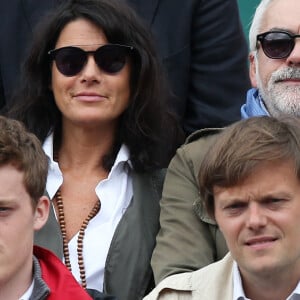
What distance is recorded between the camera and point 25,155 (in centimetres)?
353

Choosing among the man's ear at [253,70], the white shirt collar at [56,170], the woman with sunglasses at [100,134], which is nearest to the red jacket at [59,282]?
the woman with sunglasses at [100,134]

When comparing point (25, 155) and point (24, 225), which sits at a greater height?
point (25, 155)

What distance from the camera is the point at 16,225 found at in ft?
11.2

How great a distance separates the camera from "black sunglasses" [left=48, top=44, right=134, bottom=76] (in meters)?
4.07

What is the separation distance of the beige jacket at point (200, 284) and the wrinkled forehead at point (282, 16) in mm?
979

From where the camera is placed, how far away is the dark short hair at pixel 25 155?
3.49 m

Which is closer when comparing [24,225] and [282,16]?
[24,225]

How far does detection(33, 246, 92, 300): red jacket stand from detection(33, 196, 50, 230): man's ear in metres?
0.12

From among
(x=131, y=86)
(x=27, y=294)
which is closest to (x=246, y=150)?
(x=27, y=294)

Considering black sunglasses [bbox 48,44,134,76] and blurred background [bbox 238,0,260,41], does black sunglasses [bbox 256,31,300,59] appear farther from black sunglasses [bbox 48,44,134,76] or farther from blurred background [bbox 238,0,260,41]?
blurred background [bbox 238,0,260,41]

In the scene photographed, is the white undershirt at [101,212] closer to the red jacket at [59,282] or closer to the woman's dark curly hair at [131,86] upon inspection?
the woman's dark curly hair at [131,86]

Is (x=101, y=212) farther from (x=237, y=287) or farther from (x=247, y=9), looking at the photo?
(x=247, y=9)

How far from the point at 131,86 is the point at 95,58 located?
20 cm

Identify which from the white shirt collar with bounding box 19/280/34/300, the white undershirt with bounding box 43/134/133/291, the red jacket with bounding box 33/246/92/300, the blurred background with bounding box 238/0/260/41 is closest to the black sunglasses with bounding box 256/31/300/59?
the white undershirt with bounding box 43/134/133/291
